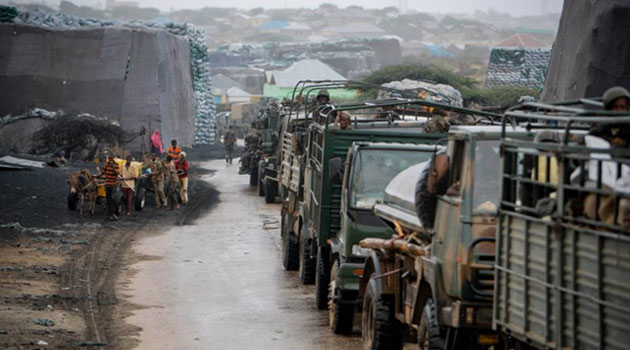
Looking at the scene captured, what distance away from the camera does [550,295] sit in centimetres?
790

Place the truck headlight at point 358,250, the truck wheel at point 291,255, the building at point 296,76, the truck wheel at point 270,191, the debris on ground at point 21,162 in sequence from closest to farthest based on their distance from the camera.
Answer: the truck headlight at point 358,250
the truck wheel at point 291,255
the truck wheel at point 270,191
the debris on ground at point 21,162
the building at point 296,76

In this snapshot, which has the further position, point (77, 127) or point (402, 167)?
point (77, 127)

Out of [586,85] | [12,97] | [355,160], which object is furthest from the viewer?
[12,97]

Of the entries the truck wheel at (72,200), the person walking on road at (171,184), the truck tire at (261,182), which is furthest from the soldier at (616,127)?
the truck tire at (261,182)

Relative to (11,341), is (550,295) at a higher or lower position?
higher

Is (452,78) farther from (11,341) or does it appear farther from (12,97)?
(11,341)

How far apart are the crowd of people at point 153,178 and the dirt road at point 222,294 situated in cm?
189

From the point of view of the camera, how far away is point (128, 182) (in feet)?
91.2

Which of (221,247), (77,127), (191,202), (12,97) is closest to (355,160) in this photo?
(221,247)

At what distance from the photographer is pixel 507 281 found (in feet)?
28.2

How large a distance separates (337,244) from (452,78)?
1512 inches

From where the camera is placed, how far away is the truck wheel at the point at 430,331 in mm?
9773

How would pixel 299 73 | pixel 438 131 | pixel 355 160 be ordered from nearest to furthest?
pixel 355 160, pixel 438 131, pixel 299 73

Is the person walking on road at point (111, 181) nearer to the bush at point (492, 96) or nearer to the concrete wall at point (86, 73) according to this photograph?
the concrete wall at point (86, 73)
